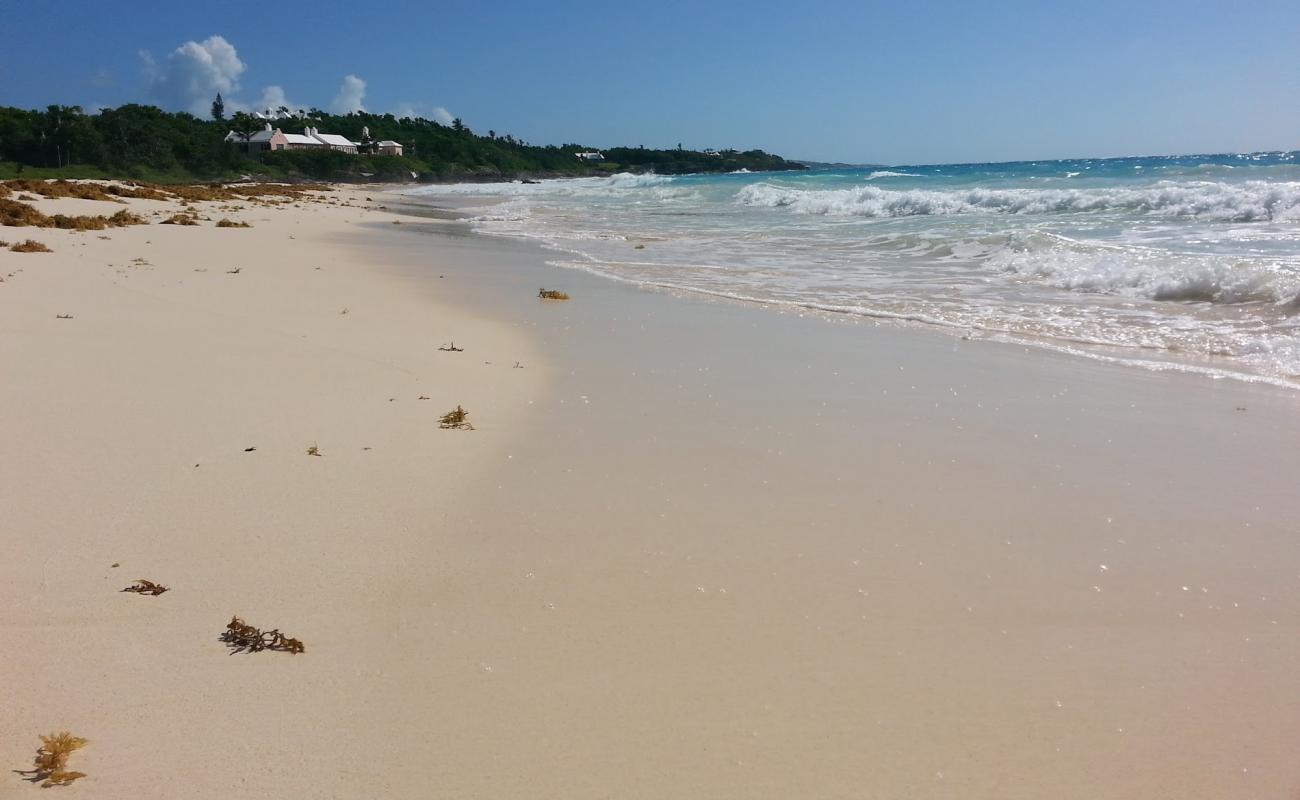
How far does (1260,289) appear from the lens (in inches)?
313

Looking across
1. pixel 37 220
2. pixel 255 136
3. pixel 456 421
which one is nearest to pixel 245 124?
pixel 255 136

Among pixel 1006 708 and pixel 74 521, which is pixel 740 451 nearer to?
pixel 1006 708

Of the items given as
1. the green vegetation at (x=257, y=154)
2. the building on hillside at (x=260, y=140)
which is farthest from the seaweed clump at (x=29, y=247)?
the building on hillside at (x=260, y=140)

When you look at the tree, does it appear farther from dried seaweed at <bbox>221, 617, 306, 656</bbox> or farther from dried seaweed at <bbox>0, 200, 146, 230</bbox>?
dried seaweed at <bbox>221, 617, 306, 656</bbox>

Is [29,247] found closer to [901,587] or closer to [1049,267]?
[901,587]

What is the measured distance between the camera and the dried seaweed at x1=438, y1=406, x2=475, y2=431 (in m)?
4.03

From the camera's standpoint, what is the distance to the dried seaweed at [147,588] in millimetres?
2365

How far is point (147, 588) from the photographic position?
2375 millimetres

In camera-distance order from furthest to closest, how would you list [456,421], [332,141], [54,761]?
[332,141] < [456,421] < [54,761]

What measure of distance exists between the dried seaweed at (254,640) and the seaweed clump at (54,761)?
0.42m

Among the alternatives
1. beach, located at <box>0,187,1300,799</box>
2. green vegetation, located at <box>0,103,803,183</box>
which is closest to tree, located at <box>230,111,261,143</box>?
green vegetation, located at <box>0,103,803,183</box>

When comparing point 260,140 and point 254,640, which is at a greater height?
point 260,140

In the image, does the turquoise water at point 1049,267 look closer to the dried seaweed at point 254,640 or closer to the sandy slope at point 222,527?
the sandy slope at point 222,527

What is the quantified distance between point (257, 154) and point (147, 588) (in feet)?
267
